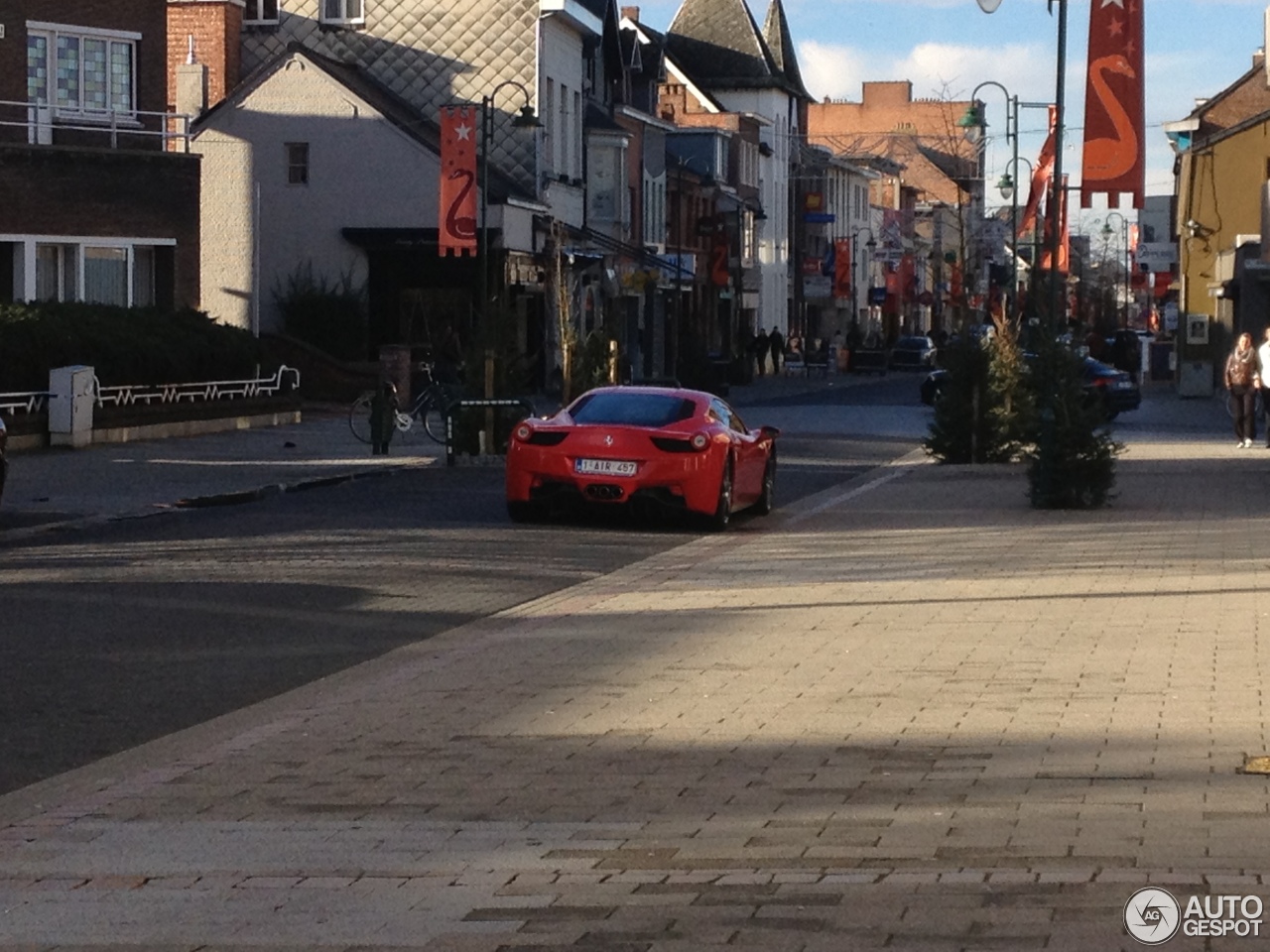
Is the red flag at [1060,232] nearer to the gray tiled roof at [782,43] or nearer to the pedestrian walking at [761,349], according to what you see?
the pedestrian walking at [761,349]

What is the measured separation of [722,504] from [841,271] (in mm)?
82394

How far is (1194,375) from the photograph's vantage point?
194ft

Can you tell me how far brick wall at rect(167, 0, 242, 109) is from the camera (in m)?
52.9

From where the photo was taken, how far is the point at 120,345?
105ft

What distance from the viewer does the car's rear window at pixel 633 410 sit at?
20.8 metres

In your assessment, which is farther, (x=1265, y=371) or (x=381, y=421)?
(x=1265, y=371)

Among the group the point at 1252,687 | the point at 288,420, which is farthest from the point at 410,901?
the point at 288,420

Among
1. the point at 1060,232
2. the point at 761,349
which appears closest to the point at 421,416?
the point at 1060,232

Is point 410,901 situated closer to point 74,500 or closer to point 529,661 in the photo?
point 529,661

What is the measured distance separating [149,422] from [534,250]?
21341mm

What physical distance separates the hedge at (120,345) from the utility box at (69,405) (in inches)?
21.8

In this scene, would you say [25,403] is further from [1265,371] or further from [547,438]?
[1265,371]

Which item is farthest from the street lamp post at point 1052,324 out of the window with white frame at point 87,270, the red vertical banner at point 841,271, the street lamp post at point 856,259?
the street lamp post at point 856,259

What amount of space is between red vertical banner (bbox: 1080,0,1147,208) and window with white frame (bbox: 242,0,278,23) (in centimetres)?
3118
